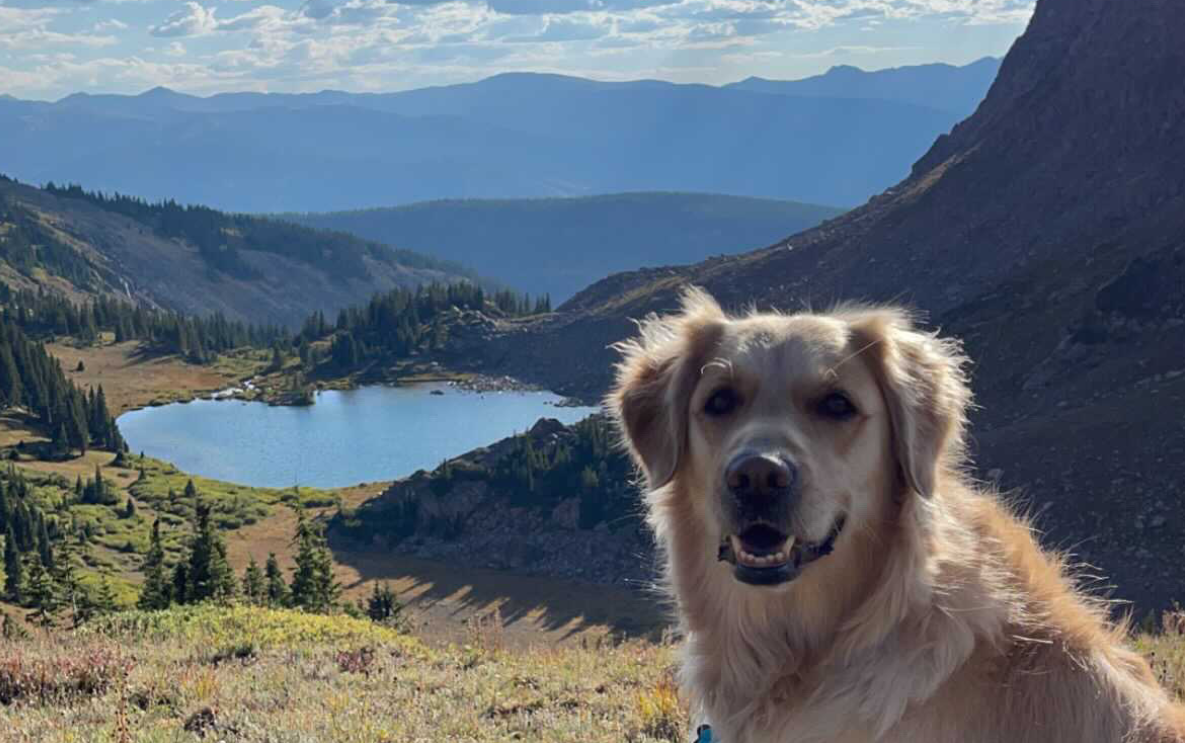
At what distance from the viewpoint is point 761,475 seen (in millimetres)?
4602

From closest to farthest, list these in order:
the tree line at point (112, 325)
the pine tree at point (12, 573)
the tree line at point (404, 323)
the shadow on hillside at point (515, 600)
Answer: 1. the pine tree at point (12, 573)
2. the shadow on hillside at point (515, 600)
3. the tree line at point (404, 323)
4. the tree line at point (112, 325)

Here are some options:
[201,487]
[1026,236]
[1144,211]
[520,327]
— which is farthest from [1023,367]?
[520,327]

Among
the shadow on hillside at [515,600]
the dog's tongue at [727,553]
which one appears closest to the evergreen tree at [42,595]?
the shadow on hillside at [515,600]

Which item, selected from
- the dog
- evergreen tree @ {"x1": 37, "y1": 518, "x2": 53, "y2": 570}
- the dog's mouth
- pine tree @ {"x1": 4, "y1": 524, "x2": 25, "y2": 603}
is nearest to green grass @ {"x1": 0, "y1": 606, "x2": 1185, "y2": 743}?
the dog

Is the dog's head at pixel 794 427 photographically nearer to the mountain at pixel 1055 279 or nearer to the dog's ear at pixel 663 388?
the dog's ear at pixel 663 388

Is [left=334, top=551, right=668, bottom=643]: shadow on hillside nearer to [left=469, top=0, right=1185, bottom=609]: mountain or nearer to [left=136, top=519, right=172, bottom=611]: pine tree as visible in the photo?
[left=136, top=519, right=172, bottom=611]: pine tree

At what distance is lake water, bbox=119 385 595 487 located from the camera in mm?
107250

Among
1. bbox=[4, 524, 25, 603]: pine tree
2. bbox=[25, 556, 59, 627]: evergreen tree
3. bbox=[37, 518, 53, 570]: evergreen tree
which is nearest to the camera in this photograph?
bbox=[25, 556, 59, 627]: evergreen tree

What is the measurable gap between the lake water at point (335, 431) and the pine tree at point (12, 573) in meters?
41.1

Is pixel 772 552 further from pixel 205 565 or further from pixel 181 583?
pixel 181 583

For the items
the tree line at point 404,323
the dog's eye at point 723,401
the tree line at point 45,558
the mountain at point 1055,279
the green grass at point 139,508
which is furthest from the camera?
the tree line at point 404,323

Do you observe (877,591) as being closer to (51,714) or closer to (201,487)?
(51,714)

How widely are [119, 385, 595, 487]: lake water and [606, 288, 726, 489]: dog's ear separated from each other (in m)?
98.2

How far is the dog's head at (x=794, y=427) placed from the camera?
4.72m
